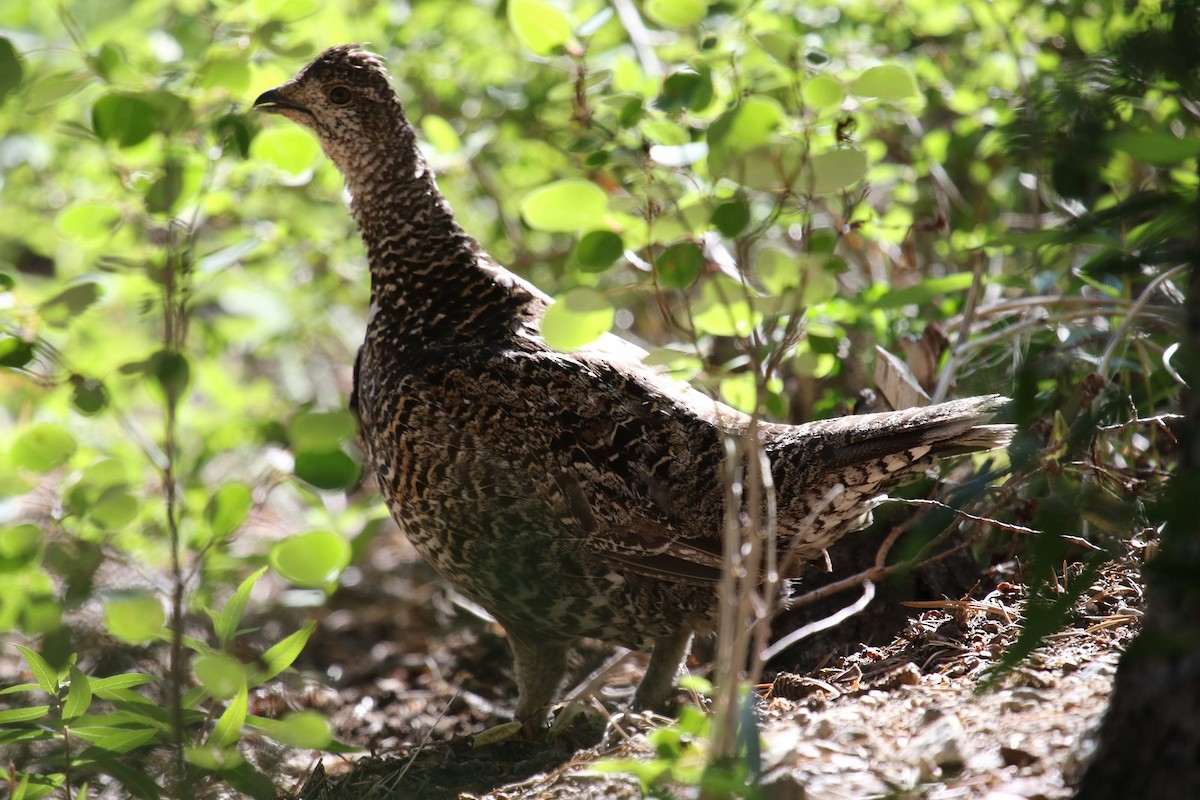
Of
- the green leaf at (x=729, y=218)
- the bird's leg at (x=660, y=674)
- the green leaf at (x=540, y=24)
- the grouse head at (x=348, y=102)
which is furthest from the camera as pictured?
the grouse head at (x=348, y=102)

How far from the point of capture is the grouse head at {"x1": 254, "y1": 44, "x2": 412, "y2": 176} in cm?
391

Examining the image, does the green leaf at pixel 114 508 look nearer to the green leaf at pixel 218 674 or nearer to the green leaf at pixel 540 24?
the green leaf at pixel 218 674

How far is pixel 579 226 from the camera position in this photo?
241 cm

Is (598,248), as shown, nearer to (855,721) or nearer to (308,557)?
(308,557)

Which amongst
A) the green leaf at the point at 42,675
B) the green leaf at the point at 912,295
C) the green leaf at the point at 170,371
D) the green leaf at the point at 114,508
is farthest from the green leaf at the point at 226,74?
the green leaf at the point at 912,295

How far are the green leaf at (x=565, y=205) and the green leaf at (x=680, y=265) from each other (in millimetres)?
258

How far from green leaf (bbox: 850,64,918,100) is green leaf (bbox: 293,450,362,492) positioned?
157 centimetres

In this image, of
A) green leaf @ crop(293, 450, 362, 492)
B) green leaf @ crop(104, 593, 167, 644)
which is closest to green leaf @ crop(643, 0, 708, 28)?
green leaf @ crop(293, 450, 362, 492)

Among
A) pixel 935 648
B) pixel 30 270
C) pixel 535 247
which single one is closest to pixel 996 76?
pixel 535 247

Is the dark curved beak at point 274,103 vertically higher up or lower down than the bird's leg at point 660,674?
higher up

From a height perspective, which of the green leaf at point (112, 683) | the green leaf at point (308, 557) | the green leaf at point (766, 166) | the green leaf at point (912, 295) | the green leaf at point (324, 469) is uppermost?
the green leaf at point (766, 166)

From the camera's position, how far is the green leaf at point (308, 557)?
2.11m

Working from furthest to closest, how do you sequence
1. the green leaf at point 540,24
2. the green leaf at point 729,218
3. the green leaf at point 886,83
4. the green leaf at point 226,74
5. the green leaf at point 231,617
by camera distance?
the green leaf at point 540,24 < the green leaf at point 226,74 < the green leaf at point 231,617 < the green leaf at point 886,83 < the green leaf at point 729,218

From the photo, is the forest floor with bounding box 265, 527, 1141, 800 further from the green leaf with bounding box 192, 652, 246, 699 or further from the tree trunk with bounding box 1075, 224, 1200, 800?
the green leaf with bounding box 192, 652, 246, 699
